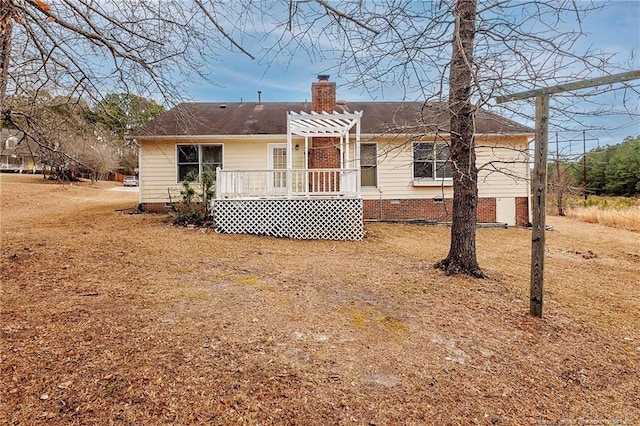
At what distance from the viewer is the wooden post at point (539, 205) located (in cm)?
388

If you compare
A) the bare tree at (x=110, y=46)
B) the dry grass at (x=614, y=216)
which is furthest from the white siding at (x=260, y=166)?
the bare tree at (x=110, y=46)

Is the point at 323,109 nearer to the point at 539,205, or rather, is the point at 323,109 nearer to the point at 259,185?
the point at 259,185

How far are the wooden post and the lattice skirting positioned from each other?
18.0 ft

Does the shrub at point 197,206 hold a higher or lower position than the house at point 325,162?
lower

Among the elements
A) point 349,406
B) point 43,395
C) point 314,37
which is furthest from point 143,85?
point 349,406

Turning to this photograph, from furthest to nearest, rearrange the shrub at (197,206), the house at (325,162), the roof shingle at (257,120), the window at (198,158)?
the window at (198,158) → the house at (325,162) → the roof shingle at (257,120) → the shrub at (197,206)

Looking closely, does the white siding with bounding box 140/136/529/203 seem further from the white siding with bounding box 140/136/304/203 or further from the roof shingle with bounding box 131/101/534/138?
the roof shingle with bounding box 131/101/534/138

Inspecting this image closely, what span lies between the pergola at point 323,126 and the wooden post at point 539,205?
5081 millimetres

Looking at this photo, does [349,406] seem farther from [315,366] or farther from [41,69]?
[41,69]

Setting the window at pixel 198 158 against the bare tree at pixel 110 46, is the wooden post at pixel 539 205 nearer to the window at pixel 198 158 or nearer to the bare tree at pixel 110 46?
the bare tree at pixel 110 46

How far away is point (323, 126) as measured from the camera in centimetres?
1078

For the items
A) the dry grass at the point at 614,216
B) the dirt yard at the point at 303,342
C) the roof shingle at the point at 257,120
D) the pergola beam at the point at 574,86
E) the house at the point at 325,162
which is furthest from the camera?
the dry grass at the point at 614,216

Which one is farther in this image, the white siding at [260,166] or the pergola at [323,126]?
the white siding at [260,166]

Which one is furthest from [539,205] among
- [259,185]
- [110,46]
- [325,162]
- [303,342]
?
[325,162]
